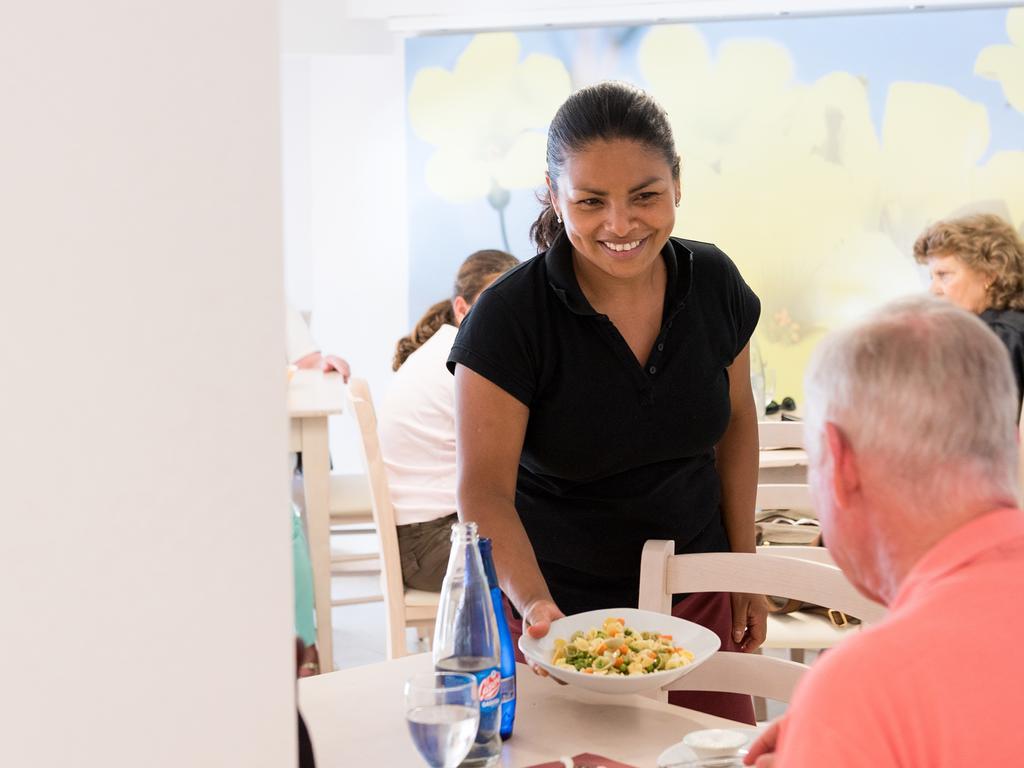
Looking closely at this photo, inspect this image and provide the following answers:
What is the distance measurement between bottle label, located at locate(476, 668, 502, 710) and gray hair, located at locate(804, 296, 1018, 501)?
1.66ft

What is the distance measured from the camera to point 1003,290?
12.0 ft

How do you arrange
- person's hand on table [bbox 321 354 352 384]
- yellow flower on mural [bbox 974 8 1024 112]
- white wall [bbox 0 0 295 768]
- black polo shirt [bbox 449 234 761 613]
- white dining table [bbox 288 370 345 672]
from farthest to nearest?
1. yellow flower on mural [bbox 974 8 1024 112]
2. person's hand on table [bbox 321 354 352 384]
3. white dining table [bbox 288 370 345 672]
4. black polo shirt [bbox 449 234 761 613]
5. white wall [bbox 0 0 295 768]

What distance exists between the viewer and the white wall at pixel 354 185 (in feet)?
17.8

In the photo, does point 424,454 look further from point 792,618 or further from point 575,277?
point 575,277

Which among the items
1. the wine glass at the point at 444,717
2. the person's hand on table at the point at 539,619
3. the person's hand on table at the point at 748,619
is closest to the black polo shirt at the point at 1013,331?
the person's hand on table at the point at 748,619

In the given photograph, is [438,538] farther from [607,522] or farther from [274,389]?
[274,389]

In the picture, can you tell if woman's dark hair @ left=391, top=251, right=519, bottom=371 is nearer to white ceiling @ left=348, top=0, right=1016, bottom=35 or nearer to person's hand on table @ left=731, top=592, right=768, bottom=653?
person's hand on table @ left=731, top=592, right=768, bottom=653

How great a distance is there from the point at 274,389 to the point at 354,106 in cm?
518

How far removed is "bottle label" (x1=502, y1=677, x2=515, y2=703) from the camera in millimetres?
1279

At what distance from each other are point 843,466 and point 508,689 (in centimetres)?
57

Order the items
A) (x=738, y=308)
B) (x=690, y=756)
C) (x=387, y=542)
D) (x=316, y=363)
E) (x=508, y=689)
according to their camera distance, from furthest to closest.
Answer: (x=316, y=363) → (x=387, y=542) → (x=738, y=308) → (x=508, y=689) → (x=690, y=756)

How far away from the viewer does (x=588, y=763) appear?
1.21m

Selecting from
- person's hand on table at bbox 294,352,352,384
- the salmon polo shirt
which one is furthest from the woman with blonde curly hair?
the salmon polo shirt

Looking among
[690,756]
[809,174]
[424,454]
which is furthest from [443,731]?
[809,174]
